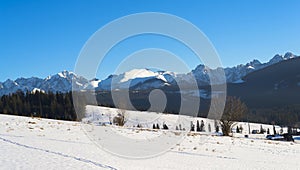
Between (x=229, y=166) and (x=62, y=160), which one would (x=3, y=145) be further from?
(x=229, y=166)

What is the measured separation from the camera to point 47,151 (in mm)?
19078

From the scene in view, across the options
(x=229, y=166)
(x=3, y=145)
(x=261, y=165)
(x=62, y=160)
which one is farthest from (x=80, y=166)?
(x=261, y=165)

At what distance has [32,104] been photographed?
399ft

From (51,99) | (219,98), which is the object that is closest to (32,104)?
(51,99)

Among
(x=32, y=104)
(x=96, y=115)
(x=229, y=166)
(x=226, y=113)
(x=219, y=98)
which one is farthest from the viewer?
(x=96, y=115)

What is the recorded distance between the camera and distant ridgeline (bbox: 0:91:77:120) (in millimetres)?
113562

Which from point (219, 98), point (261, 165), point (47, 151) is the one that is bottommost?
point (261, 165)

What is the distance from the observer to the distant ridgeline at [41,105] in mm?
113562

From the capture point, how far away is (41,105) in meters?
122

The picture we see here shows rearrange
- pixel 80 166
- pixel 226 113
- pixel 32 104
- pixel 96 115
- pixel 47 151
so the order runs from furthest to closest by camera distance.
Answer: pixel 96 115
pixel 32 104
pixel 226 113
pixel 47 151
pixel 80 166

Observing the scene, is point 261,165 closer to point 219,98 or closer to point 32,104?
point 219,98

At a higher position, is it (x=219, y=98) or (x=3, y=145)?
(x=219, y=98)

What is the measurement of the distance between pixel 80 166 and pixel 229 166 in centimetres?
1015

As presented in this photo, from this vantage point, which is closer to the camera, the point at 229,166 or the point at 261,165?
the point at 229,166
